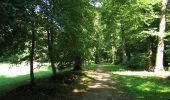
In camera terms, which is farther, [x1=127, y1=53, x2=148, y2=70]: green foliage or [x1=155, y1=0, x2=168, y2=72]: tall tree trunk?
[x1=127, y1=53, x2=148, y2=70]: green foliage

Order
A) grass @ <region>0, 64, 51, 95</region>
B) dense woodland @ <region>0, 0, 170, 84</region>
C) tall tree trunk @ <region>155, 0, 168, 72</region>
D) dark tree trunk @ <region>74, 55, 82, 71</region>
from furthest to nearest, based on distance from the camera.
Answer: dark tree trunk @ <region>74, 55, 82, 71</region>
tall tree trunk @ <region>155, 0, 168, 72</region>
grass @ <region>0, 64, 51, 95</region>
dense woodland @ <region>0, 0, 170, 84</region>

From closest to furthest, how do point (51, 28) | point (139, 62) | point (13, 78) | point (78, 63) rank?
point (51, 28), point (78, 63), point (13, 78), point (139, 62)

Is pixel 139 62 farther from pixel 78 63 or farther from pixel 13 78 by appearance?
pixel 13 78

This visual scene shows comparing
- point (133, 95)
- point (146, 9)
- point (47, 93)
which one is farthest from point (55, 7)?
point (146, 9)

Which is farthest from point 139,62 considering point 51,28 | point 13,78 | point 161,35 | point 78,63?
point 51,28

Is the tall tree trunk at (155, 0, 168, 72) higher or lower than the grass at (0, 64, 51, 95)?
higher

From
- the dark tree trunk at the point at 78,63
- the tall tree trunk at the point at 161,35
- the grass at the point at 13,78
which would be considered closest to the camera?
the grass at the point at 13,78

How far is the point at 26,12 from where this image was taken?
39.5 feet

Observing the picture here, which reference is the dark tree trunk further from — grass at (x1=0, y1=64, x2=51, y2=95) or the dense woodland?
grass at (x1=0, y1=64, x2=51, y2=95)

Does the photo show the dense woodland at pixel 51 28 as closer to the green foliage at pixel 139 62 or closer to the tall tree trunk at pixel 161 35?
the tall tree trunk at pixel 161 35

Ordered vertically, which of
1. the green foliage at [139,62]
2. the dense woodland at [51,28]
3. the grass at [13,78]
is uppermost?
the dense woodland at [51,28]

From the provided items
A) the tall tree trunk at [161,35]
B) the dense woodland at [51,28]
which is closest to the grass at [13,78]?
the dense woodland at [51,28]

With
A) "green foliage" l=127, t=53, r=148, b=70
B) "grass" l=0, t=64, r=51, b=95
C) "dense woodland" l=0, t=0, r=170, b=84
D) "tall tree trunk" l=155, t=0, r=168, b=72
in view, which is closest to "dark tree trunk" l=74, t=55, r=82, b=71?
"dense woodland" l=0, t=0, r=170, b=84

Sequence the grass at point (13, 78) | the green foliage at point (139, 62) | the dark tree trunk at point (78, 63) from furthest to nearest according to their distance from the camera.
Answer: the green foliage at point (139, 62) < the dark tree trunk at point (78, 63) < the grass at point (13, 78)
